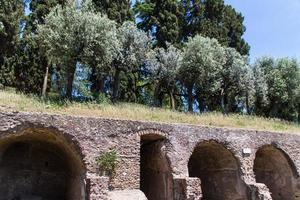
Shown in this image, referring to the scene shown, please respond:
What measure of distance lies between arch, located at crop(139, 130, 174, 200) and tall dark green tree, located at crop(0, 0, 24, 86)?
41.2ft

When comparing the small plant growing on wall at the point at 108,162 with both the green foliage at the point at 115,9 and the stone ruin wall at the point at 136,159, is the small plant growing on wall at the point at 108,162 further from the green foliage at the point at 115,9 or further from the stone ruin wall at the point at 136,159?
the green foliage at the point at 115,9

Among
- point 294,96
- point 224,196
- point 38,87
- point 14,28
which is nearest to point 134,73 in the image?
point 38,87

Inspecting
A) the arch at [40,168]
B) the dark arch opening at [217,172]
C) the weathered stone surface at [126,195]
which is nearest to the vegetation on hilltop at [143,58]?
the arch at [40,168]

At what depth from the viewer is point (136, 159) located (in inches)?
611

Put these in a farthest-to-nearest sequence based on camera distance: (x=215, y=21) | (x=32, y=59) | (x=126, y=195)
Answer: (x=215, y=21) < (x=32, y=59) < (x=126, y=195)

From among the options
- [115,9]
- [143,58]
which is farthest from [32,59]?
[143,58]

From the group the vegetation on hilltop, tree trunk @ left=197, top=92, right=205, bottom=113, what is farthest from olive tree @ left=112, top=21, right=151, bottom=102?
tree trunk @ left=197, top=92, right=205, bottom=113

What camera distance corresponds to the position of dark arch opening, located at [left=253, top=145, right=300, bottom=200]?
20281mm

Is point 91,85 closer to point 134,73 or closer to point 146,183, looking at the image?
point 134,73

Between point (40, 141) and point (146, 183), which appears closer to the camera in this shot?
point (40, 141)

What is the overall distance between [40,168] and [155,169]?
4910mm

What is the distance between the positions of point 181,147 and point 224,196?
380 cm

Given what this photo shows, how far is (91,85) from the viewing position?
2998 centimetres

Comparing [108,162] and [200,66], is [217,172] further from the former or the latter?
[200,66]
